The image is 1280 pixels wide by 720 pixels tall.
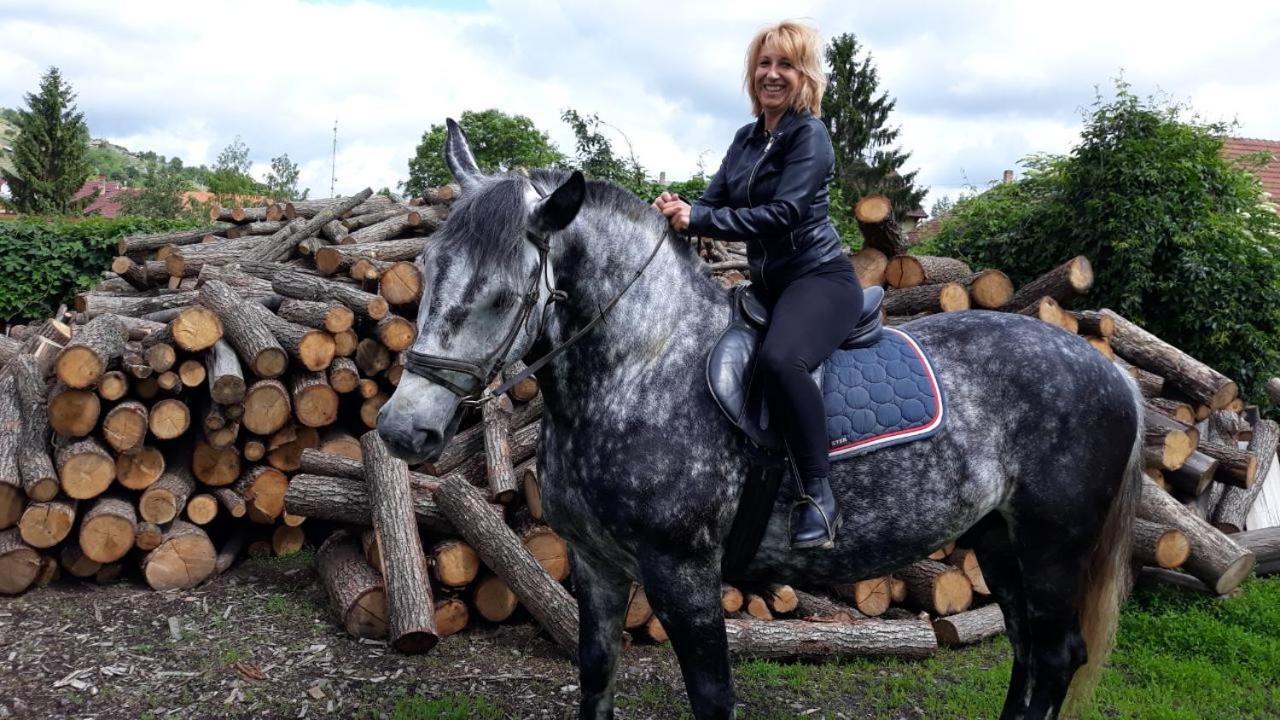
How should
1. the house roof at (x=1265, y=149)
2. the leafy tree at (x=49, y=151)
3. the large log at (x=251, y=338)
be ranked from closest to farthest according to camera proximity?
1. the large log at (x=251, y=338)
2. the house roof at (x=1265, y=149)
3. the leafy tree at (x=49, y=151)

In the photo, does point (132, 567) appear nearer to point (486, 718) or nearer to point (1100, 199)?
point (486, 718)

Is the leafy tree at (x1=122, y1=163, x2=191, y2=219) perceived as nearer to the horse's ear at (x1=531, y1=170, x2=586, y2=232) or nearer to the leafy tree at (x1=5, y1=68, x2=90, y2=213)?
the leafy tree at (x1=5, y1=68, x2=90, y2=213)

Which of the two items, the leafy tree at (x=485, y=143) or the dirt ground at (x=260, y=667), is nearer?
the dirt ground at (x=260, y=667)

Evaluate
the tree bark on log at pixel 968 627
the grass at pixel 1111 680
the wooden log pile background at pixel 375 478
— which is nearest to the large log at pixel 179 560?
the wooden log pile background at pixel 375 478

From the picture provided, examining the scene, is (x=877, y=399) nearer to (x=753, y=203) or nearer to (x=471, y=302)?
(x=753, y=203)

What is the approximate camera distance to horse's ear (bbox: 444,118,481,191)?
2.70 meters

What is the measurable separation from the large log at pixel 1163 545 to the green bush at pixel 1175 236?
4.24 metres

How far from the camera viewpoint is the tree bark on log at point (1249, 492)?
6461 millimetres

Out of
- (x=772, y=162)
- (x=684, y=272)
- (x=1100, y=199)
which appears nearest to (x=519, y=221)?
(x=684, y=272)

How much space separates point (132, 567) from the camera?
598cm

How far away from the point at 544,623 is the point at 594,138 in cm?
1073

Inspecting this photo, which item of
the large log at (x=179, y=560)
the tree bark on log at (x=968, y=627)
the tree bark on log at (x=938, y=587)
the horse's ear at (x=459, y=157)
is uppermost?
the horse's ear at (x=459, y=157)

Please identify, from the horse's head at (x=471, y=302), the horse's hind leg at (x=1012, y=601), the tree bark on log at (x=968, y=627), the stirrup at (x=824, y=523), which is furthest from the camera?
the tree bark on log at (x=968, y=627)

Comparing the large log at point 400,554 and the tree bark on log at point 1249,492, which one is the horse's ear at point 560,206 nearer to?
the large log at point 400,554
